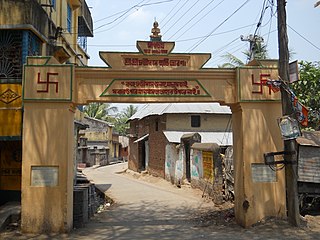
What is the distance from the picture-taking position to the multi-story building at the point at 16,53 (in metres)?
9.83

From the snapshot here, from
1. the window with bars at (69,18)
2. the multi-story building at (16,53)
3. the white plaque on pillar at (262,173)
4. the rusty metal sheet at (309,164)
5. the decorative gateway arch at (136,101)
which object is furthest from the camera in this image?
the window with bars at (69,18)

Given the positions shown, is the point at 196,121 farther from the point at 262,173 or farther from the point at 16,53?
the point at 16,53

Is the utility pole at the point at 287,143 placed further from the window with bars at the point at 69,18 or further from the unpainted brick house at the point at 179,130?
the unpainted brick house at the point at 179,130

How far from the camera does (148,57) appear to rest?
961cm

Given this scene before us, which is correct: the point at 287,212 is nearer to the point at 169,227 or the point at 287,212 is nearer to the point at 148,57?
the point at 169,227

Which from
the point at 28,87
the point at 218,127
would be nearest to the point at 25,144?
the point at 28,87

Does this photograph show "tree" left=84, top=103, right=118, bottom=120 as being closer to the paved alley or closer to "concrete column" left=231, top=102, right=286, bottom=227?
the paved alley

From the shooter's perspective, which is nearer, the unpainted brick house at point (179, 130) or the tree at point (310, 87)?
the tree at point (310, 87)

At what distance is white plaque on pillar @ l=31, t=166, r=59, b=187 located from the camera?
899 cm

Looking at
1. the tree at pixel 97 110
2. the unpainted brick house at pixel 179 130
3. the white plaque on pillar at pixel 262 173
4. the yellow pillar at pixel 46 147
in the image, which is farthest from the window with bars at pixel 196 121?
the tree at pixel 97 110

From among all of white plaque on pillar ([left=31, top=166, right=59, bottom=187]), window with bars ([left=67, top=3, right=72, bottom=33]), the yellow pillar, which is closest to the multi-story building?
the yellow pillar

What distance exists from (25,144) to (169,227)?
4385 millimetres

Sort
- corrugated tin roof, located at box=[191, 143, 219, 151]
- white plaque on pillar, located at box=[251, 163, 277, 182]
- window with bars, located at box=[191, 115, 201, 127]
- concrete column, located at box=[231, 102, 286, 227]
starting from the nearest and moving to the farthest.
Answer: concrete column, located at box=[231, 102, 286, 227], white plaque on pillar, located at box=[251, 163, 277, 182], corrugated tin roof, located at box=[191, 143, 219, 151], window with bars, located at box=[191, 115, 201, 127]

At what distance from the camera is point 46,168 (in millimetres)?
9039
